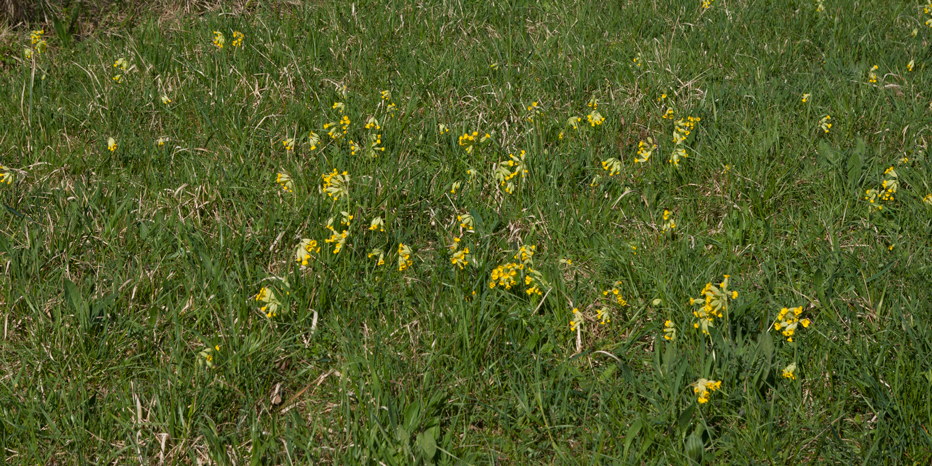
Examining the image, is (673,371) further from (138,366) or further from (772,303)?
(138,366)

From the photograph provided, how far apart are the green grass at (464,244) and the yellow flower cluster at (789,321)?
7 centimetres

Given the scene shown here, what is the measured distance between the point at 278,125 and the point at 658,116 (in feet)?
6.88

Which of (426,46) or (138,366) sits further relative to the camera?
(426,46)

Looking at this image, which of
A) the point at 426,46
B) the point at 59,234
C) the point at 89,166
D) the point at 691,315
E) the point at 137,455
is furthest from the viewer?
the point at 426,46

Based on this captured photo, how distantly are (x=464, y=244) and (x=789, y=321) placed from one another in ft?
4.34

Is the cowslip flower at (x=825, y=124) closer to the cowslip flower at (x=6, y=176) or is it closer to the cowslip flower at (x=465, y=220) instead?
the cowslip flower at (x=465, y=220)

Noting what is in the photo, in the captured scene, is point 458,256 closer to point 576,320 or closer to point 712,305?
point 576,320

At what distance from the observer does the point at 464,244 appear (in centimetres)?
316

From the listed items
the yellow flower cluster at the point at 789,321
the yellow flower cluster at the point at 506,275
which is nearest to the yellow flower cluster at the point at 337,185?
the yellow flower cluster at the point at 506,275

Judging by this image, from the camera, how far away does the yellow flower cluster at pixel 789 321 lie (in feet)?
8.07

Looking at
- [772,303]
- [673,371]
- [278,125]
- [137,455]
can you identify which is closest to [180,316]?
[137,455]

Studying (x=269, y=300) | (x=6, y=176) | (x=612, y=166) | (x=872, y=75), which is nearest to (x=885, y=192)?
(x=612, y=166)

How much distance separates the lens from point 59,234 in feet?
10.1

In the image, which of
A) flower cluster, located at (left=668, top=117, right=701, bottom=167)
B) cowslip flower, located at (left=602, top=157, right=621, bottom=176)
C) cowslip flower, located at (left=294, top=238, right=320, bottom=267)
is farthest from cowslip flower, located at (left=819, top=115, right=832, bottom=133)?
cowslip flower, located at (left=294, top=238, right=320, bottom=267)
